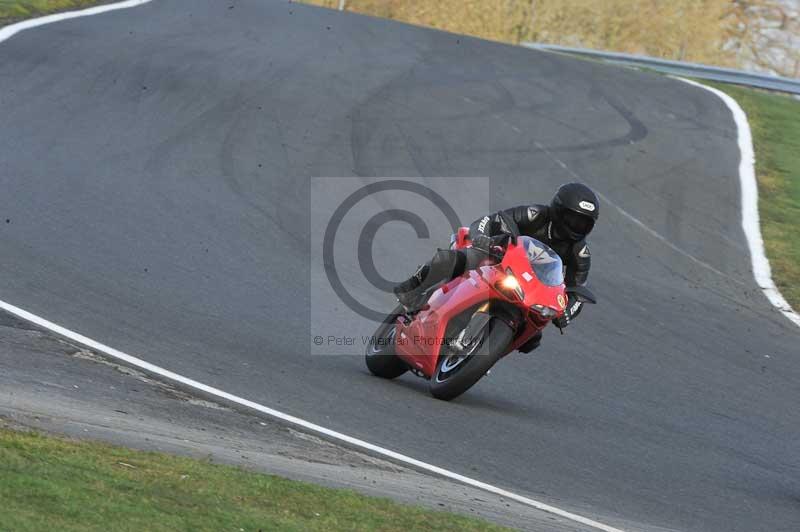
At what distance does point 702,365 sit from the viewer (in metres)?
11.4

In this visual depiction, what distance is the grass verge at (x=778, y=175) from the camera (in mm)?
15343

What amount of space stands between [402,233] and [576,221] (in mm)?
5411

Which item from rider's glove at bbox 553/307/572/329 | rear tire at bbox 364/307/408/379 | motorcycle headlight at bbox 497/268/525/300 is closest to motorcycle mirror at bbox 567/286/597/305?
rider's glove at bbox 553/307/572/329

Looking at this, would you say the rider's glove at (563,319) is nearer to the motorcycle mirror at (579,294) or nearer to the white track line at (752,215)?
the motorcycle mirror at (579,294)

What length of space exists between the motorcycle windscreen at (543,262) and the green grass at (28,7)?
44.9ft

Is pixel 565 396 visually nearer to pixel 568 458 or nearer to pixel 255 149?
pixel 568 458

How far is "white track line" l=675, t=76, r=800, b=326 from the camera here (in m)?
14.1

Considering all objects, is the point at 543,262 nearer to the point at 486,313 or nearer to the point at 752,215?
→ the point at 486,313

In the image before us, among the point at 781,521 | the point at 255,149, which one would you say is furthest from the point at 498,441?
the point at 255,149

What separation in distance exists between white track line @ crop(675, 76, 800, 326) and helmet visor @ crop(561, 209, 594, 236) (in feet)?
17.2

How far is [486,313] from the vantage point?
28.3ft

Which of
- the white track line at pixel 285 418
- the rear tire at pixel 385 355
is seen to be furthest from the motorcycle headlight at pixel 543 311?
the white track line at pixel 285 418

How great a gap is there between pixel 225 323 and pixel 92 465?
4328 millimetres

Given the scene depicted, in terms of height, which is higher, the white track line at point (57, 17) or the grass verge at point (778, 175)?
the white track line at point (57, 17)
